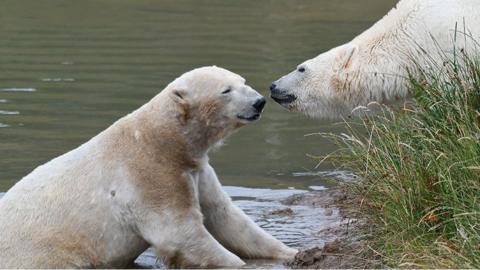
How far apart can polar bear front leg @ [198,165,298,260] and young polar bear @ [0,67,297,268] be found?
0.31ft

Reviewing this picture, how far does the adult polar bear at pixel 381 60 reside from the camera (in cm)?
852

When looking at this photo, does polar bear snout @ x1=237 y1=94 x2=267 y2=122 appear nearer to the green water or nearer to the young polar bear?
the young polar bear

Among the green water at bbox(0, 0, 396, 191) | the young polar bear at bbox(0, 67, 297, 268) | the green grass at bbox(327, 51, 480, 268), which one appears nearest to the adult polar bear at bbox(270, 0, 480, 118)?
the green water at bbox(0, 0, 396, 191)

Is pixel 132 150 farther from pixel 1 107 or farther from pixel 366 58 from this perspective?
pixel 1 107

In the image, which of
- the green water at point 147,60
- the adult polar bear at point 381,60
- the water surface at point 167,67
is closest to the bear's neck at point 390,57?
the adult polar bear at point 381,60

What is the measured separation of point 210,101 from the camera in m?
7.02

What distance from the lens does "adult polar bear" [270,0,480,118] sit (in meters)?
8.52

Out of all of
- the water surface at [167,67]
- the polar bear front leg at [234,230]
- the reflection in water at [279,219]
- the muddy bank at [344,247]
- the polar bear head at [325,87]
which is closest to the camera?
the muddy bank at [344,247]

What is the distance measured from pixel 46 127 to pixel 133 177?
15.1ft

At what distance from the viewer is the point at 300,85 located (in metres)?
9.05

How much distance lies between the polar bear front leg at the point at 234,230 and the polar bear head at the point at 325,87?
181 centimetres

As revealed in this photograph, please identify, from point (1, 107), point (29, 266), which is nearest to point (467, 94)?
point (29, 266)

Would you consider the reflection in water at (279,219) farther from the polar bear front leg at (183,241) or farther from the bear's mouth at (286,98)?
the bear's mouth at (286,98)

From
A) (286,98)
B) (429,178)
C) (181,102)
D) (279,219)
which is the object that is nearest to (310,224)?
(279,219)
